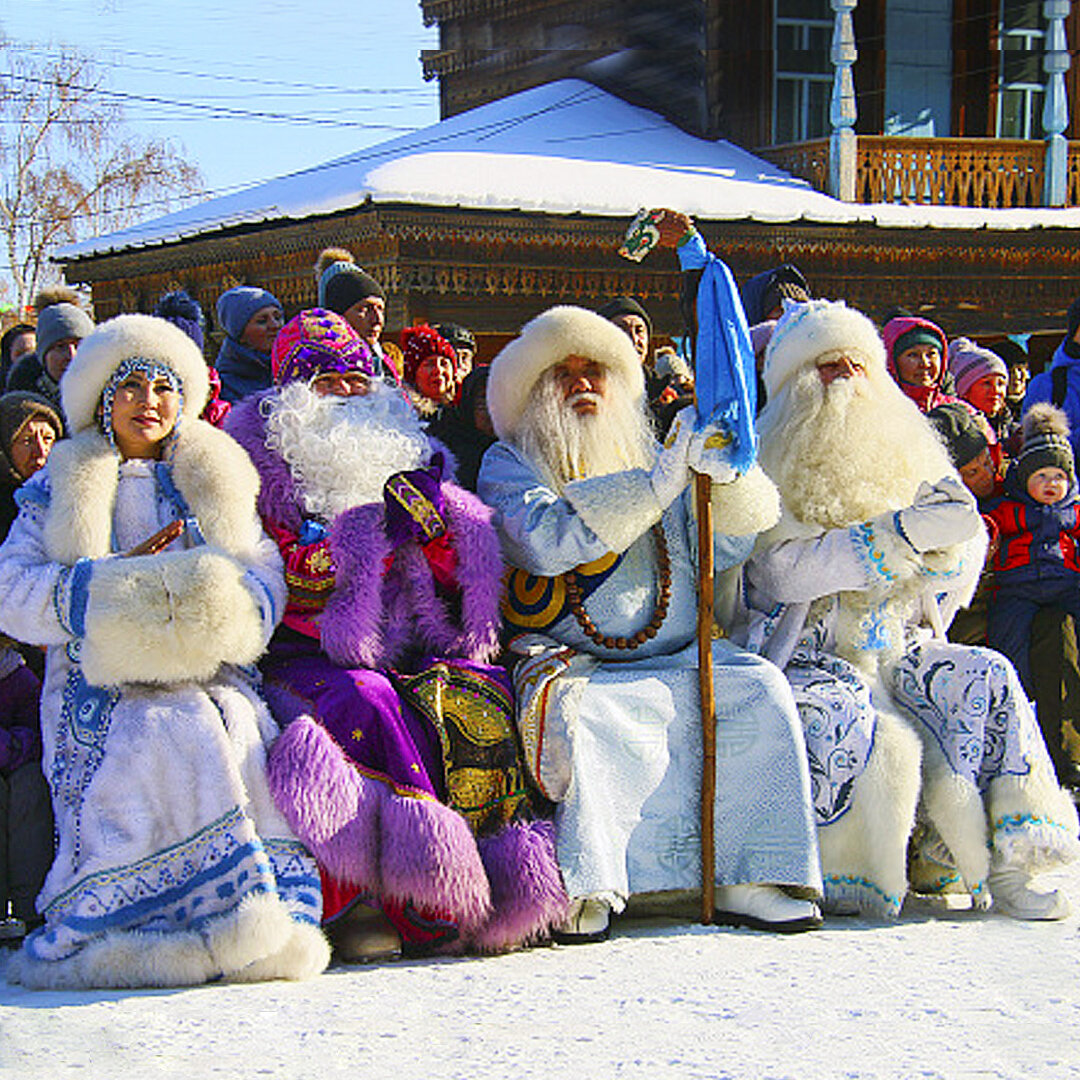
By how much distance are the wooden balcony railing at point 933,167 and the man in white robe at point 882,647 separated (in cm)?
811

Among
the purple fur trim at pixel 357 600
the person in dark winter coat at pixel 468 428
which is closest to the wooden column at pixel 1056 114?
the person in dark winter coat at pixel 468 428

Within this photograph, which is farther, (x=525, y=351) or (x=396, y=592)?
(x=525, y=351)

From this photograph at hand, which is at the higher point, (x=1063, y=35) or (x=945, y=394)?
(x=1063, y=35)

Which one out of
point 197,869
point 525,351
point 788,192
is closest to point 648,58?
point 788,192

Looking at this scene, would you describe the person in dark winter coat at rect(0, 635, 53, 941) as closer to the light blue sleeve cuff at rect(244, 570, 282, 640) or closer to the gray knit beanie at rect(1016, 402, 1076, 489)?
the light blue sleeve cuff at rect(244, 570, 282, 640)

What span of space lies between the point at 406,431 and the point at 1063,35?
1053cm

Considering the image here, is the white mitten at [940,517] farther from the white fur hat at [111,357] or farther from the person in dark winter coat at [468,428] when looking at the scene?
the white fur hat at [111,357]

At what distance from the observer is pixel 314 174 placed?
12242 mm

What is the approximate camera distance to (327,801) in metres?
3.78

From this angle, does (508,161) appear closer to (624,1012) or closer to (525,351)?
(525,351)

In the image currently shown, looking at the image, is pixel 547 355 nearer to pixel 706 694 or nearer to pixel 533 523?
pixel 533 523

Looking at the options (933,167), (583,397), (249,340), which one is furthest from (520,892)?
(933,167)

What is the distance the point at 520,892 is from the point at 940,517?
1.54 meters

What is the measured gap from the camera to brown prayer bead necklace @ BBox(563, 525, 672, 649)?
4355 mm
